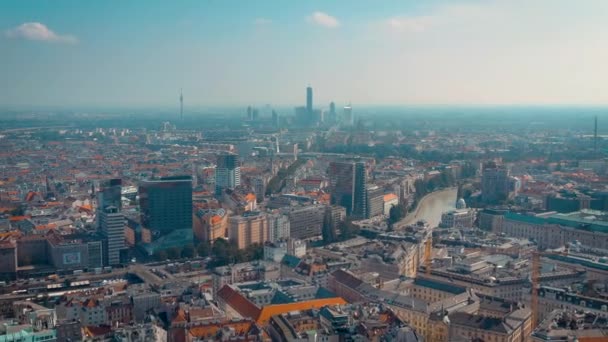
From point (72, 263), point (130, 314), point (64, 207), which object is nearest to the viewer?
point (130, 314)

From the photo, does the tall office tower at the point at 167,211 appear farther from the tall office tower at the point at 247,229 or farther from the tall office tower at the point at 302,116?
the tall office tower at the point at 302,116

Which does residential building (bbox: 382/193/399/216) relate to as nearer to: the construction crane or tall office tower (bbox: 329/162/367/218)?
tall office tower (bbox: 329/162/367/218)

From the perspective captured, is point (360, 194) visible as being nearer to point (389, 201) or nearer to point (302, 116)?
point (389, 201)

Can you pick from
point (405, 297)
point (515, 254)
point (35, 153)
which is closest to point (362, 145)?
point (35, 153)

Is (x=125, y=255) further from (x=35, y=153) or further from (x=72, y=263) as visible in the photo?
(x=35, y=153)

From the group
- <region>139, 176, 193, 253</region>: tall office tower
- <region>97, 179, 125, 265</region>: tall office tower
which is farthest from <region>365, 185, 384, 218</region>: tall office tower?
<region>97, 179, 125, 265</region>: tall office tower

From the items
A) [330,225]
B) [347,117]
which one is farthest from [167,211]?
[347,117]
